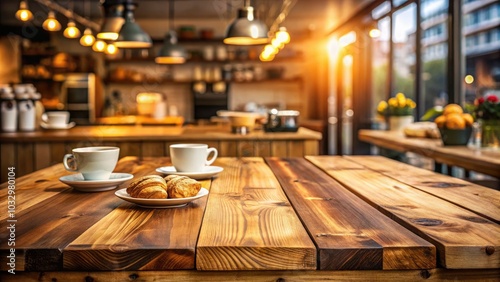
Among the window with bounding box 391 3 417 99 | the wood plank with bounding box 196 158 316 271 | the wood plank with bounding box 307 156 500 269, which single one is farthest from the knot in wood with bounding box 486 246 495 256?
the window with bounding box 391 3 417 99

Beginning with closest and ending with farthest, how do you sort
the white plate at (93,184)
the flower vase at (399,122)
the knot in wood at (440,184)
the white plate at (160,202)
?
the white plate at (160,202) → the white plate at (93,184) → the knot in wood at (440,184) → the flower vase at (399,122)

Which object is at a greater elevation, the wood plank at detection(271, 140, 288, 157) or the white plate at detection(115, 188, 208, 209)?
the white plate at detection(115, 188, 208, 209)

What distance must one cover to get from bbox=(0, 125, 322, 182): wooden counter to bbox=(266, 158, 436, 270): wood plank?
289 cm

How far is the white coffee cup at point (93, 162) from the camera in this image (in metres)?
1.66

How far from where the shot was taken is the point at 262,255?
40.1 inches

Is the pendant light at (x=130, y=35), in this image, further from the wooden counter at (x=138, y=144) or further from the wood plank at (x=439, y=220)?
the wood plank at (x=439, y=220)

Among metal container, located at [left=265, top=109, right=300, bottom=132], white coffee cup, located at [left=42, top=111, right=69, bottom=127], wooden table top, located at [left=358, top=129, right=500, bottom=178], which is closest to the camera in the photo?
wooden table top, located at [left=358, top=129, right=500, bottom=178]

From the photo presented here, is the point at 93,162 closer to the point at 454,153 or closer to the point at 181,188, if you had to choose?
the point at 181,188

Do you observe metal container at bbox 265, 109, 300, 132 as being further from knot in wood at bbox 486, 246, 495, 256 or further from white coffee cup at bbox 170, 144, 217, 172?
knot in wood at bbox 486, 246, 495, 256

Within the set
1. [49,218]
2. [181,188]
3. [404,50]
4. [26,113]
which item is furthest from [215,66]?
[49,218]

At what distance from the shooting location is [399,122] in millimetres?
5488

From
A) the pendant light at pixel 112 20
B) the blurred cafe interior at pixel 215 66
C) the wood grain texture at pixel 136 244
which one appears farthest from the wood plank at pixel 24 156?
the wood grain texture at pixel 136 244

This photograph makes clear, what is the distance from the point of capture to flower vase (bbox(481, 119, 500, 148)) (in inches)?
137

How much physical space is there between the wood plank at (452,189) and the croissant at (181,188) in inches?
27.0
